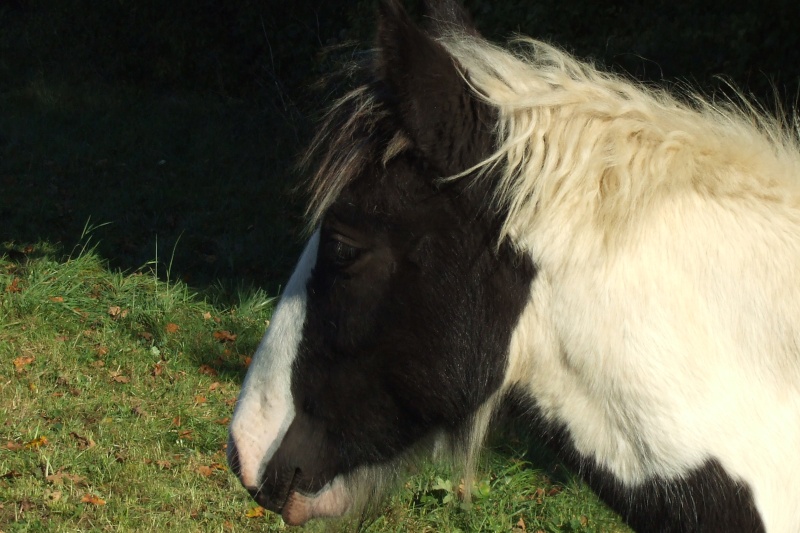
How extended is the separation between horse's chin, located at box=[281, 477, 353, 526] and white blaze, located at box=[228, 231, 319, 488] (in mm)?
116

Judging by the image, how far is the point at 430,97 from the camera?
5.61 feet

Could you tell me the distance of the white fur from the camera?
1620mm

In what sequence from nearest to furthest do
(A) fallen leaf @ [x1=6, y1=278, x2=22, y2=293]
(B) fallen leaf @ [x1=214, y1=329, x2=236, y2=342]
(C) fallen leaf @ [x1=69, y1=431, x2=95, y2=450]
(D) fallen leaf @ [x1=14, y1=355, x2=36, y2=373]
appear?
(C) fallen leaf @ [x1=69, y1=431, x2=95, y2=450], (D) fallen leaf @ [x1=14, y1=355, x2=36, y2=373], (B) fallen leaf @ [x1=214, y1=329, x2=236, y2=342], (A) fallen leaf @ [x1=6, y1=278, x2=22, y2=293]

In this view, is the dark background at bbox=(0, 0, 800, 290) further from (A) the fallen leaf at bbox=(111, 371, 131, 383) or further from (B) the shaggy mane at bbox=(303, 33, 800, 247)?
(A) the fallen leaf at bbox=(111, 371, 131, 383)

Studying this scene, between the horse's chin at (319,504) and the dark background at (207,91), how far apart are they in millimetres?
1255

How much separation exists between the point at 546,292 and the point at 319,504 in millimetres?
794

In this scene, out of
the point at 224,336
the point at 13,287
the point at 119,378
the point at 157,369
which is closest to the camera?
the point at 119,378

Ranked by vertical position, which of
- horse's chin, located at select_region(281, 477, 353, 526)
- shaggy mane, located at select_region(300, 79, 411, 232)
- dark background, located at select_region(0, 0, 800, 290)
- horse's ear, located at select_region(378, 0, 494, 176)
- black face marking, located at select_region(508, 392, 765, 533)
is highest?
horse's ear, located at select_region(378, 0, 494, 176)

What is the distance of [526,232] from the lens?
174 centimetres

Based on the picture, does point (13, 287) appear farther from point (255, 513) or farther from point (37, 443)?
point (255, 513)

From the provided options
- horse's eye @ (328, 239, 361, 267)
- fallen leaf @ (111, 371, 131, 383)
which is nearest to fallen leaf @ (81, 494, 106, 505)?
fallen leaf @ (111, 371, 131, 383)

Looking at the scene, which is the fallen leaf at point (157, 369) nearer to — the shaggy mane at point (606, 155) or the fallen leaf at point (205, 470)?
the fallen leaf at point (205, 470)

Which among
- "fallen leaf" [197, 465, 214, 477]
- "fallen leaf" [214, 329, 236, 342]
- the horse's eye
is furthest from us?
"fallen leaf" [214, 329, 236, 342]

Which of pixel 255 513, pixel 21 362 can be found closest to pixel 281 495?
pixel 255 513
